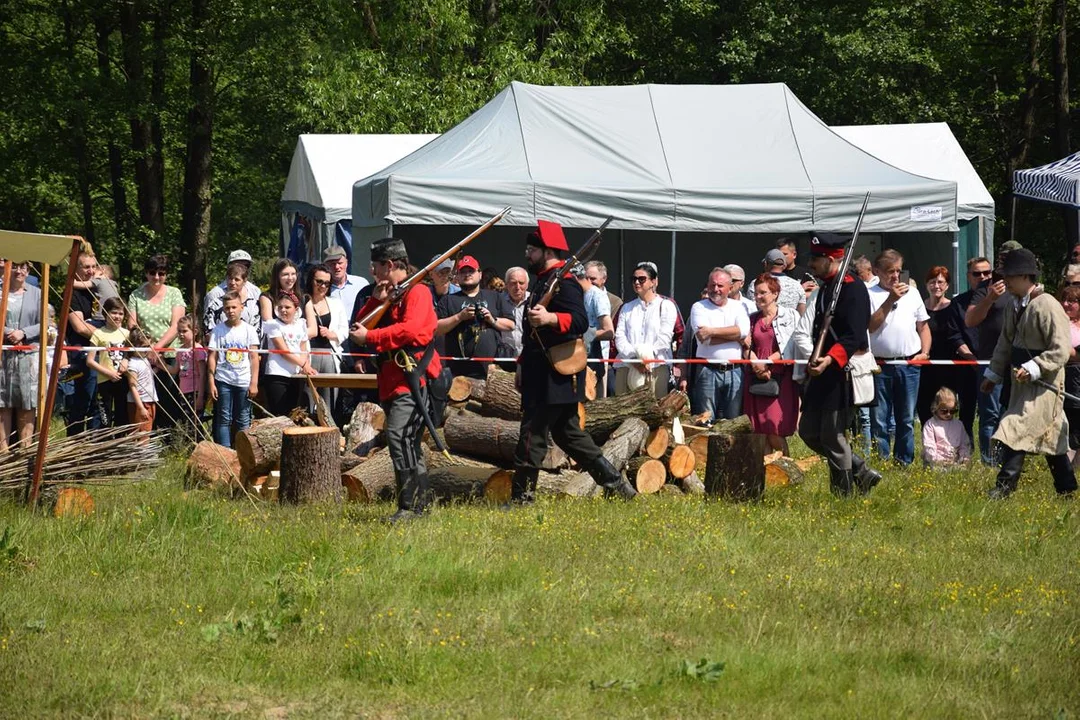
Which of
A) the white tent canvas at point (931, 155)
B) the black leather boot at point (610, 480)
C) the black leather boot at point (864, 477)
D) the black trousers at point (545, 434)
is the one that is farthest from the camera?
the white tent canvas at point (931, 155)

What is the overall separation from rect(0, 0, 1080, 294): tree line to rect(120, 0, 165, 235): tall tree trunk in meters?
0.05

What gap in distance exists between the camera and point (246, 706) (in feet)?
16.8

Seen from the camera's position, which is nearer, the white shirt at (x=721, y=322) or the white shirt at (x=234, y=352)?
the white shirt at (x=234, y=352)

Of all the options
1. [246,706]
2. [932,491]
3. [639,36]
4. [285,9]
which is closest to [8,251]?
[246,706]

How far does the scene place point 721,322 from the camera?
12195 millimetres

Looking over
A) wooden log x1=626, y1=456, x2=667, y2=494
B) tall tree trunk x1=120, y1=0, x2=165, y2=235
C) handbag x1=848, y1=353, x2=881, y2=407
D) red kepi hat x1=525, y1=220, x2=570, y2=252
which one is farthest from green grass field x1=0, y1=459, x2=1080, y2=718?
tall tree trunk x1=120, y1=0, x2=165, y2=235

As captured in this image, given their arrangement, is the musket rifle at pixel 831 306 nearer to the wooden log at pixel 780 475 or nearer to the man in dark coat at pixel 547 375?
the wooden log at pixel 780 475

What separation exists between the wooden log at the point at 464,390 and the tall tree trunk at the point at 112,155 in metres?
15.9

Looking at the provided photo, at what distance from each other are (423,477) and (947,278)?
5985 mm

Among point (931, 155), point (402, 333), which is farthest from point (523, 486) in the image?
point (931, 155)

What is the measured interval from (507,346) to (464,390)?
145 cm

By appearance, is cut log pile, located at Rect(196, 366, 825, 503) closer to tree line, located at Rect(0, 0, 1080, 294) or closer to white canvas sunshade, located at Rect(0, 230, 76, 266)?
white canvas sunshade, located at Rect(0, 230, 76, 266)

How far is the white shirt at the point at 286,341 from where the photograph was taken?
11273 mm

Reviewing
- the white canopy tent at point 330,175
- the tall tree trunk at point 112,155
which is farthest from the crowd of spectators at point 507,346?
the tall tree trunk at point 112,155
